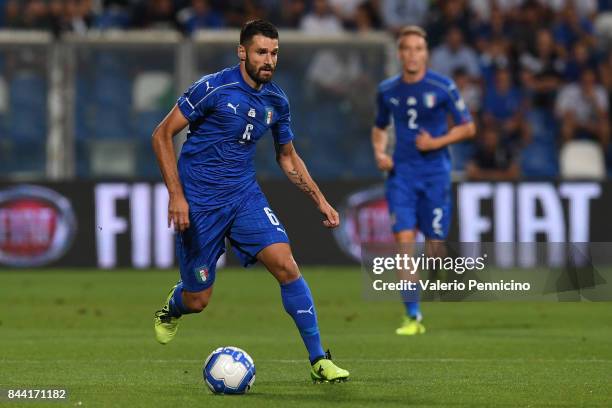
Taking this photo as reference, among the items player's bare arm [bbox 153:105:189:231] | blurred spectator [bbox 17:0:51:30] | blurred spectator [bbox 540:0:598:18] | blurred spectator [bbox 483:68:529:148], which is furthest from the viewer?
blurred spectator [bbox 540:0:598:18]

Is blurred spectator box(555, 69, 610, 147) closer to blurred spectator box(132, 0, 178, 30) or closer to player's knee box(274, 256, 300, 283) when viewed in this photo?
blurred spectator box(132, 0, 178, 30)

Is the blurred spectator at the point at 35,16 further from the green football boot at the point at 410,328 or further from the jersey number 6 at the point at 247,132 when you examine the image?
the jersey number 6 at the point at 247,132

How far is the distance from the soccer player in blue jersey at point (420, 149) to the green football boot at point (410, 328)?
270 millimetres

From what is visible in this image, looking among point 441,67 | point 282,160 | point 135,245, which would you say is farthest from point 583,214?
point 282,160

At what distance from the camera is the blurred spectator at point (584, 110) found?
2147 cm

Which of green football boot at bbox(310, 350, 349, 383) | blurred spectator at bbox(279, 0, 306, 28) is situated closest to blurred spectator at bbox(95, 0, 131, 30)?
blurred spectator at bbox(279, 0, 306, 28)

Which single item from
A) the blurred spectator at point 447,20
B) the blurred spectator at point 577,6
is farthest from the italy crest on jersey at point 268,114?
the blurred spectator at point 577,6

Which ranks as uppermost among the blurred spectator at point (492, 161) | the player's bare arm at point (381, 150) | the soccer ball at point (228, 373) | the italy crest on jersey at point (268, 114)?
the italy crest on jersey at point (268, 114)

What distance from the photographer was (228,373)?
8.54 metres

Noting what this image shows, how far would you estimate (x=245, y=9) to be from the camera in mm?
21984

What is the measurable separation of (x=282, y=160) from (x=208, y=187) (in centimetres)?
59

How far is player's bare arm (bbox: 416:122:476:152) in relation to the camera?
13062 mm

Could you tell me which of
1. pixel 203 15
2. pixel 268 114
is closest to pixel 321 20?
pixel 203 15

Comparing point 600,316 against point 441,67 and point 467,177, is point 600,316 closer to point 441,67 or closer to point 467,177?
point 467,177
